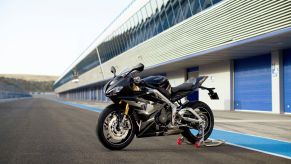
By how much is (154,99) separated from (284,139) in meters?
3.43

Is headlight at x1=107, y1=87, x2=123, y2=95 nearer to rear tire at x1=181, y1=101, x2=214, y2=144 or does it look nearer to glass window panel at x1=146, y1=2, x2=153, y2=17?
rear tire at x1=181, y1=101, x2=214, y2=144

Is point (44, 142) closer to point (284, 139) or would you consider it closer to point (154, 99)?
point (154, 99)

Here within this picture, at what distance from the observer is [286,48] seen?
639 inches

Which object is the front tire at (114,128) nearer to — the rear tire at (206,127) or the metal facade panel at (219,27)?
the rear tire at (206,127)

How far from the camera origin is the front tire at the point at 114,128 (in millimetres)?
5562

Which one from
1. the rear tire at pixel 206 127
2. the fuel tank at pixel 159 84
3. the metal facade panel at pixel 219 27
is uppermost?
the metal facade panel at pixel 219 27

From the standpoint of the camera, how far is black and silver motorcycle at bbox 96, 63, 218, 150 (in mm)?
5629

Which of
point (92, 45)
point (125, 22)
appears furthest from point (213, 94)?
point (92, 45)

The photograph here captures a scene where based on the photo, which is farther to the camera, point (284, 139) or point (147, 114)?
point (284, 139)

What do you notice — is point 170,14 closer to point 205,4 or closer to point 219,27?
point 205,4

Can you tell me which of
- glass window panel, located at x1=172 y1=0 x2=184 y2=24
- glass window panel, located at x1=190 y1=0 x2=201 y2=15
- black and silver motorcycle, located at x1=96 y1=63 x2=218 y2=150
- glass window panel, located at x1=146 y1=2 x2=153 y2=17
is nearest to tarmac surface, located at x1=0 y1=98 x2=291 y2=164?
black and silver motorcycle, located at x1=96 y1=63 x2=218 y2=150

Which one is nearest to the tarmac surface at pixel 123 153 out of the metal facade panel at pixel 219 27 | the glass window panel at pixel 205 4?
the metal facade panel at pixel 219 27

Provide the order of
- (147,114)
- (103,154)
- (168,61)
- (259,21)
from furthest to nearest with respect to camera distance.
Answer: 1. (168,61)
2. (259,21)
3. (147,114)
4. (103,154)

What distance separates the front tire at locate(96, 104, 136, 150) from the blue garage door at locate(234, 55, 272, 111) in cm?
1316
